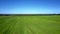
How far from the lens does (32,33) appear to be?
55.1 inches

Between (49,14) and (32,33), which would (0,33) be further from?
(49,14)

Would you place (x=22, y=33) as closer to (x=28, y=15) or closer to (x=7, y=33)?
(x=7, y=33)

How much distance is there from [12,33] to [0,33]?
0.48 ft

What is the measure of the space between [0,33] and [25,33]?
1.00 ft

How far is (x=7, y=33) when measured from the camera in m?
1.36

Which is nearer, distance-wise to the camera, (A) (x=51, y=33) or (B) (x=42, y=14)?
(A) (x=51, y=33)

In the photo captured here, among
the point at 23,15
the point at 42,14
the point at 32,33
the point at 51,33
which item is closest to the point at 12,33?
the point at 32,33

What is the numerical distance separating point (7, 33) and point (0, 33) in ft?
0.29

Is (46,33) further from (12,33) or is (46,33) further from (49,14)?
(49,14)

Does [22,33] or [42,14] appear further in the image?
[42,14]

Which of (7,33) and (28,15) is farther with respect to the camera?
(28,15)

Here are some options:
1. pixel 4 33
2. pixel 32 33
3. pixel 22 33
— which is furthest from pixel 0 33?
pixel 32 33

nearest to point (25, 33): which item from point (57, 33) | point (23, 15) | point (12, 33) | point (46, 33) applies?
point (12, 33)

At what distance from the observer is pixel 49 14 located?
3354 mm
